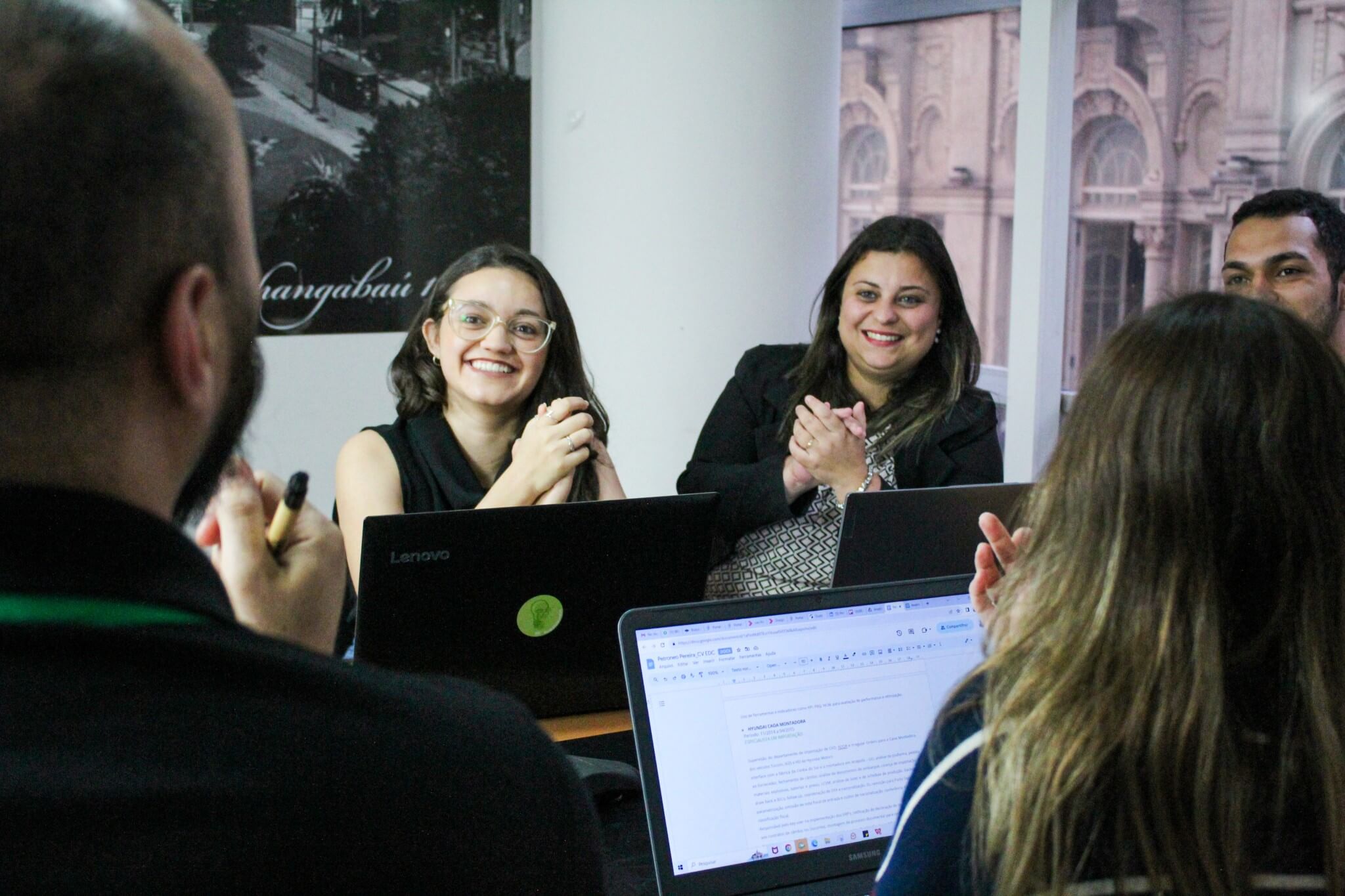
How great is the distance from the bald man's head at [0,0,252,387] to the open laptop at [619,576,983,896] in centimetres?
80

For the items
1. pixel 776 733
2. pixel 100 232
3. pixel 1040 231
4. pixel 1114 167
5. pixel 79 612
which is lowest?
pixel 776 733

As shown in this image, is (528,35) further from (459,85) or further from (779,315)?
(779,315)

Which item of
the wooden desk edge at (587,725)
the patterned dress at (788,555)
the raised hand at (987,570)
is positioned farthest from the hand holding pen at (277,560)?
the patterned dress at (788,555)

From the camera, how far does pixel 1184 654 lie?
959 millimetres

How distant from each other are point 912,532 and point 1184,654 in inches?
37.7

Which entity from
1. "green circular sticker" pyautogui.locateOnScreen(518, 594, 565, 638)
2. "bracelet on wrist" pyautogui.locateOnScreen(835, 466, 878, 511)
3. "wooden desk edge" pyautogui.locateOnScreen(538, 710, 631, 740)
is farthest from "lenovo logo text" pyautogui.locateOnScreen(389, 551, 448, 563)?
"bracelet on wrist" pyautogui.locateOnScreen(835, 466, 878, 511)

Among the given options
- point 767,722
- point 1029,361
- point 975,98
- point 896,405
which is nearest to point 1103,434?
point 767,722

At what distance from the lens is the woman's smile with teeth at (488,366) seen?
2.62 meters

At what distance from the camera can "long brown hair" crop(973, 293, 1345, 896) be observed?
36.9 inches

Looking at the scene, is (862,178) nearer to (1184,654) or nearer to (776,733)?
(776,733)

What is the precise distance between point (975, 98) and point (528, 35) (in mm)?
1649

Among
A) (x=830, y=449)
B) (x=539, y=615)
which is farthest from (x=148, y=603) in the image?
(x=830, y=449)

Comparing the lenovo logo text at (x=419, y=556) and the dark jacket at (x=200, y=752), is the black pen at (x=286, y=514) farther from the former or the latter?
the lenovo logo text at (x=419, y=556)

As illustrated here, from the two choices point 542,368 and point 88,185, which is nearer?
point 88,185
